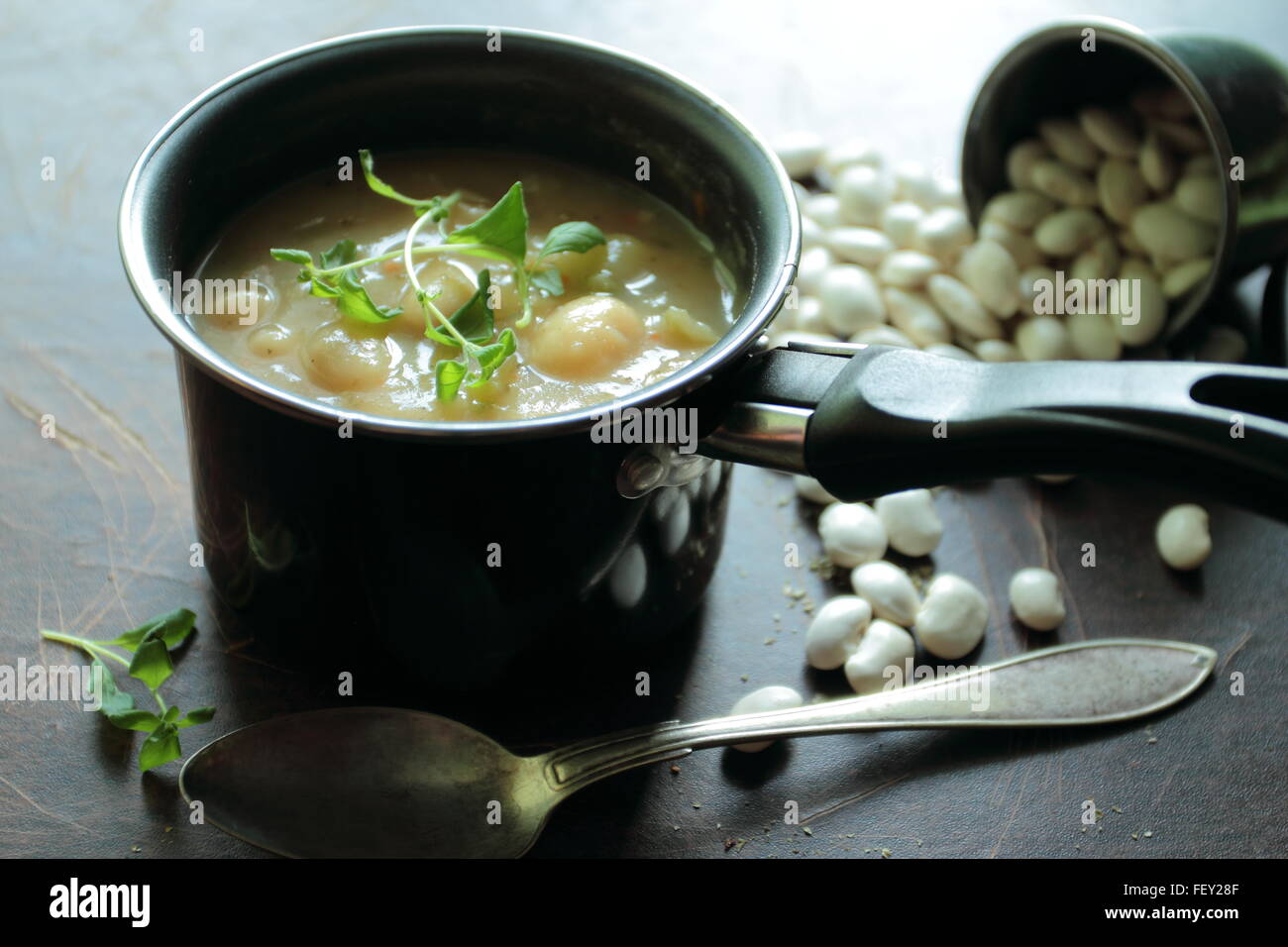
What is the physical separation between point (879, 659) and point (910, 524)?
0.56ft

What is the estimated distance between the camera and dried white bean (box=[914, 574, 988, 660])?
1.23 meters

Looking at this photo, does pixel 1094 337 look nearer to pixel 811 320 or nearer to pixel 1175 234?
pixel 1175 234

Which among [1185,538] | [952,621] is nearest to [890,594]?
[952,621]

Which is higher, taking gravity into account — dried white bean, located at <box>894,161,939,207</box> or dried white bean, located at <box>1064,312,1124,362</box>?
dried white bean, located at <box>894,161,939,207</box>

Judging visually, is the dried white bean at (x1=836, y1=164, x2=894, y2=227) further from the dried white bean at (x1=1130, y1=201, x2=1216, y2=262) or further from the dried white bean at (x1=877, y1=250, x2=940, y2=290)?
the dried white bean at (x1=1130, y1=201, x2=1216, y2=262)

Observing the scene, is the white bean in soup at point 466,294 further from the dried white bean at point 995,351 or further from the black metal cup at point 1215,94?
the black metal cup at point 1215,94

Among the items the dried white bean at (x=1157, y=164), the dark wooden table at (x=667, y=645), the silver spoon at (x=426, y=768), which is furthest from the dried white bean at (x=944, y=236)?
the silver spoon at (x=426, y=768)

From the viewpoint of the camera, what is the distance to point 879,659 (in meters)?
1.21

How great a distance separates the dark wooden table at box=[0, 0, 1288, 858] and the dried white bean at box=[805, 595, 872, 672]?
0.06 ft

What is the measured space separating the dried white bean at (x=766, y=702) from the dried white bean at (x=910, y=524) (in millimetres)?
228

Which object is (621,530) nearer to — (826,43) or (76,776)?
(76,776)

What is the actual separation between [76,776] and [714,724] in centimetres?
52

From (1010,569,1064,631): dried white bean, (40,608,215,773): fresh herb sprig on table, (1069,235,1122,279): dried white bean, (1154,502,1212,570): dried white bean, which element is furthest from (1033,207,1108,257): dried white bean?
(40,608,215,773): fresh herb sprig on table

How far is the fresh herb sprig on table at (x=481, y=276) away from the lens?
1070mm
